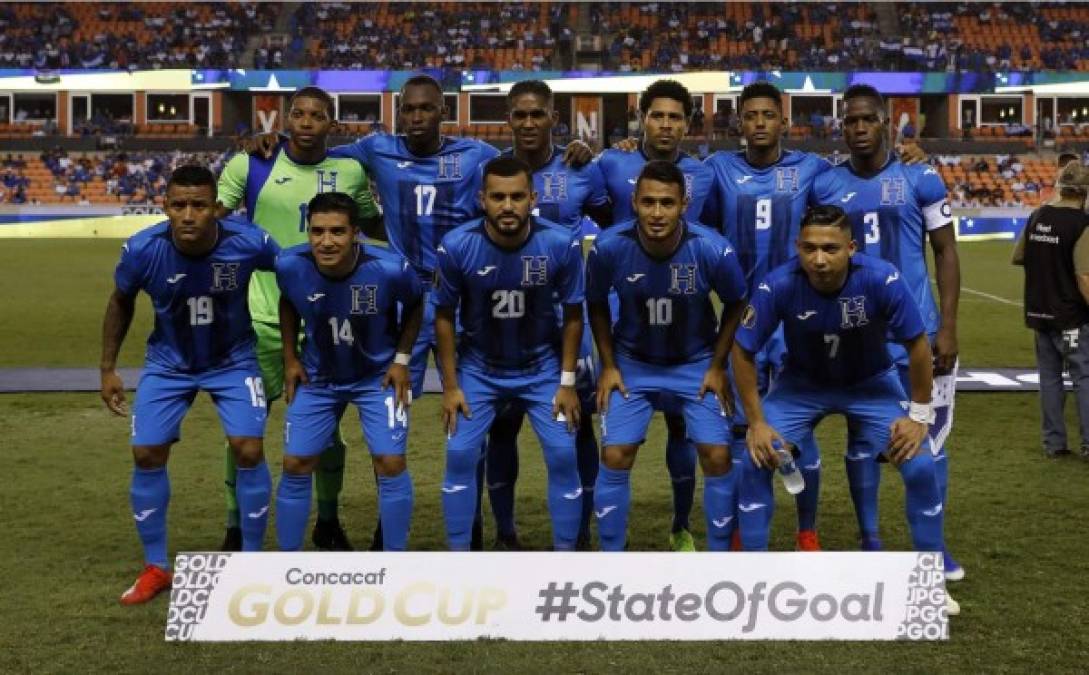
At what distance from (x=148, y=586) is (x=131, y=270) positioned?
142 cm

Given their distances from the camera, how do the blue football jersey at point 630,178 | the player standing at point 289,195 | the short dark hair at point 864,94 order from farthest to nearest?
the player standing at point 289,195, the blue football jersey at point 630,178, the short dark hair at point 864,94

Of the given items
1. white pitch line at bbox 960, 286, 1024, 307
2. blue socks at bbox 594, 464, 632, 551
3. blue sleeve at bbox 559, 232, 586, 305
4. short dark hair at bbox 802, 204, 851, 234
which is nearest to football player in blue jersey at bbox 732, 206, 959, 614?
short dark hair at bbox 802, 204, 851, 234

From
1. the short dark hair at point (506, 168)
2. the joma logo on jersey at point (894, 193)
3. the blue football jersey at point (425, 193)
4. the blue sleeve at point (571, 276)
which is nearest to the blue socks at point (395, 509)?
the blue sleeve at point (571, 276)

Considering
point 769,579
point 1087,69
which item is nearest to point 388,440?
point 769,579

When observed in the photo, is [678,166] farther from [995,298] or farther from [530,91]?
[995,298]

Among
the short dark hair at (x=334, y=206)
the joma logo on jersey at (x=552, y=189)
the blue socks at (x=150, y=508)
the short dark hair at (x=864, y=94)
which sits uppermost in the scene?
the short dark hair at (x=864, y=94)

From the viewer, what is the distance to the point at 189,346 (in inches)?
261

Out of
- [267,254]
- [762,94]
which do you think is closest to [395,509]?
[267,254]

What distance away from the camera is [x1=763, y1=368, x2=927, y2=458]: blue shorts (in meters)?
6.33

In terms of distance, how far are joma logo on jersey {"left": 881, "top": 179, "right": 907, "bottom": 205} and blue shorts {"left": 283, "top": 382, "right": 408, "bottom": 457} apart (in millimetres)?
2464

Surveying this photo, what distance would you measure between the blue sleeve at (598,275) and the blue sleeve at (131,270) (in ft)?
6.61

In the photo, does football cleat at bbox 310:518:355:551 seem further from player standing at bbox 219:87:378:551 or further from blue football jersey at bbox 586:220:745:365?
blue football jersey at bbox 586:220:745:365

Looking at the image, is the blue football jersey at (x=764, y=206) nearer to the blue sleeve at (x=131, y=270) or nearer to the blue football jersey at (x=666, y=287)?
the blue football jersey at (x=666, y=287)

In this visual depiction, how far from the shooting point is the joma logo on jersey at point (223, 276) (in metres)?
6.55
